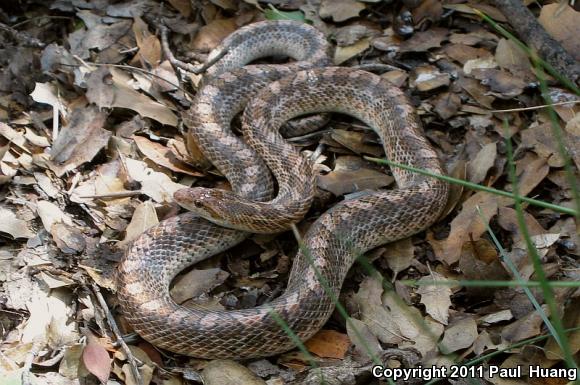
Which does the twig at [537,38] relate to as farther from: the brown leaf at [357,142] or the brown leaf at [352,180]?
the brown leaf at [352,180]

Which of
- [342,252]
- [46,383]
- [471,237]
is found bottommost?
[46,383]

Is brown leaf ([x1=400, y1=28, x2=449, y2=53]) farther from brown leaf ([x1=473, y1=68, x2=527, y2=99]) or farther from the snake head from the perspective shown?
the snake head

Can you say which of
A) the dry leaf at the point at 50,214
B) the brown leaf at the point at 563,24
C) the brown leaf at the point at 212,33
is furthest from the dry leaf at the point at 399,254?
the brown leaf at the point at 212,33

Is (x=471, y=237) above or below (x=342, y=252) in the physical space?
above

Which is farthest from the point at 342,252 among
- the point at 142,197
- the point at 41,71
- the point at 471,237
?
the point at 41,71

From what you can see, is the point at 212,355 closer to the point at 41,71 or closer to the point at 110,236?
the point at 110,236

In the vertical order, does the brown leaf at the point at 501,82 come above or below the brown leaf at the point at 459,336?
above
